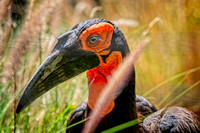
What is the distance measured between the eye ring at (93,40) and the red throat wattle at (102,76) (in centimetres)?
10

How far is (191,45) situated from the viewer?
3.05m

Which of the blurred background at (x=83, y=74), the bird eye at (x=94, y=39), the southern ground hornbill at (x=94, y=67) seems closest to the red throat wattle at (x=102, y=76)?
the southern ground hornbill at (x=94, y=67)

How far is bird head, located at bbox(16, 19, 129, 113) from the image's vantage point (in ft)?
5.60

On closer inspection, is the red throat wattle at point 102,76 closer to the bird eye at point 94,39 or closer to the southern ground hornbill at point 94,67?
the southern ground hornbill at point 94,67

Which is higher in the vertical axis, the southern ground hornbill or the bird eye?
the bird eye

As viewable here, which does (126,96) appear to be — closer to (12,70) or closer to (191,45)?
(12,70)

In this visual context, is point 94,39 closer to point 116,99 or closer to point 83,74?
point 116,99

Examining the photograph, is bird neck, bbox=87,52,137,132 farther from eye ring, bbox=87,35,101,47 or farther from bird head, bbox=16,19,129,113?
eye ring, bbox=87,35,101,47

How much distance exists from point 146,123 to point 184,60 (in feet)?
4.16

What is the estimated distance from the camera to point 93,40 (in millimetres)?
1789

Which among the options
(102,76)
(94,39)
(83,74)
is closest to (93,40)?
(94,39)

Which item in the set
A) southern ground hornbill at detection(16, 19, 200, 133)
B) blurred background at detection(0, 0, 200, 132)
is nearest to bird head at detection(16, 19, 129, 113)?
southern ground hornbill at detection(16, 19, 200, 133)

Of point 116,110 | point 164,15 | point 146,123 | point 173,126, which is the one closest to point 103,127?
point 116,110

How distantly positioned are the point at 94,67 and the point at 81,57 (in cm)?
11
